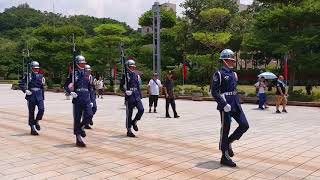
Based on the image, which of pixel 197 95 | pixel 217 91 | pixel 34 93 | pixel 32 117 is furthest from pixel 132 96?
pixel 197 95

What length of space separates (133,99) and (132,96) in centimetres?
8

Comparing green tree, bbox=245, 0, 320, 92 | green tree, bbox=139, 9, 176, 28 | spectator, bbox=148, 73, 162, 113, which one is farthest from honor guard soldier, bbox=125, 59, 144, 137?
green tree, bbox=139, 9, 176, 28

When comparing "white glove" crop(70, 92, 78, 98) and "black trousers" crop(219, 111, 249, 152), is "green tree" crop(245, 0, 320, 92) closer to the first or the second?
"white glove" crop(70, 92, 78, 98)

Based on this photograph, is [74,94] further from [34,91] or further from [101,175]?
[101,175]

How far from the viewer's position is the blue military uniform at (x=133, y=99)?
34.4ft

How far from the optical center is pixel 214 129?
11.9m

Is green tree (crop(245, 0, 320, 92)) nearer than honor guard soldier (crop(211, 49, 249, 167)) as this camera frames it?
No

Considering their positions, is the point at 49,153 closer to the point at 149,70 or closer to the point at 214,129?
the point at 214,129

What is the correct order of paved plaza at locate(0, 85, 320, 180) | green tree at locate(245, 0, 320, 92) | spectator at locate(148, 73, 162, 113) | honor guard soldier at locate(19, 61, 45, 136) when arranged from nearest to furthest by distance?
paved plaza at locate(0, 85, 320, 180), honor guard soldier at locate(19, 61, 45, 136), spectator at locate(148, 73, 162, 113), green tree at locate(245, 0, 320, 92)

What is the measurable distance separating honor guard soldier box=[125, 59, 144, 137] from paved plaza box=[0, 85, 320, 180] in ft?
1.37

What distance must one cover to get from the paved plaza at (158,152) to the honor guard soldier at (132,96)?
1.37ft

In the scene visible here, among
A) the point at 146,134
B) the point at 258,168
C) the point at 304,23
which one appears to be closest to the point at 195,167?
the point at 258,168

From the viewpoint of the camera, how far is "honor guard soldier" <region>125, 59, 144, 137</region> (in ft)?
34.4

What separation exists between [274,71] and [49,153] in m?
19.7
